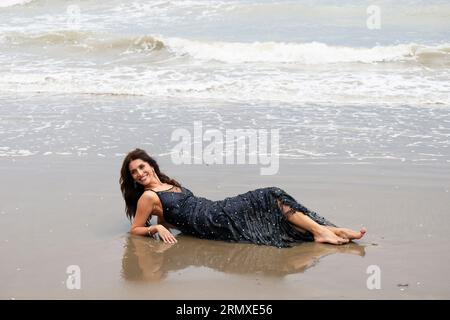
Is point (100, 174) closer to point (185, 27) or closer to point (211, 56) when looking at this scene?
point (211, 56)

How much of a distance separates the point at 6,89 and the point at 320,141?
631cm

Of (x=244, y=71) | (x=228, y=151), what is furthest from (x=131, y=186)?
(x=244, y=71)

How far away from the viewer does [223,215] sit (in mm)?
5227

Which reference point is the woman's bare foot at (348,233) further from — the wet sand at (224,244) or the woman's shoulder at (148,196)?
the woman's shoulder at (148,196)

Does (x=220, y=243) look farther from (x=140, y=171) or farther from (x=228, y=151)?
(x=228, y=151)

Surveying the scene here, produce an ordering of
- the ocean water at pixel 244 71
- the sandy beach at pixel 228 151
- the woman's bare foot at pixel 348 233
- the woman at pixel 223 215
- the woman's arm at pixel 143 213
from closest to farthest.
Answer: the sandy beach at pixel 228 151 < the woman's bare foot at pixel 348 233 < the woman at pixel 223 215 < the woman's arm at pixel 143 213 < the ocean water at pixel 244 71

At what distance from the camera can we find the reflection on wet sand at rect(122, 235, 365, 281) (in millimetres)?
4559

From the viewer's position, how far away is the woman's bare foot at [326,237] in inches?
196

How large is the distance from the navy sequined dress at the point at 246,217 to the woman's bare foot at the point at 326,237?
72mm

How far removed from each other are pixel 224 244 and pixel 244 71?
8893 mm

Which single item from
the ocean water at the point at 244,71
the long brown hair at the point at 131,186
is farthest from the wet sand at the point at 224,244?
the ocean water at the point at 244,71

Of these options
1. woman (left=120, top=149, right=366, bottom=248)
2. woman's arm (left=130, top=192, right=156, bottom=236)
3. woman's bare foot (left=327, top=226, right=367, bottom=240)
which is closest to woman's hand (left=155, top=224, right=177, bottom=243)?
woman (left=120, top=149, right=366, bottom=248)

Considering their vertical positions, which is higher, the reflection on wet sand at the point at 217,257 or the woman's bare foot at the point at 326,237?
the woman's bare foot at the point at 326,237
